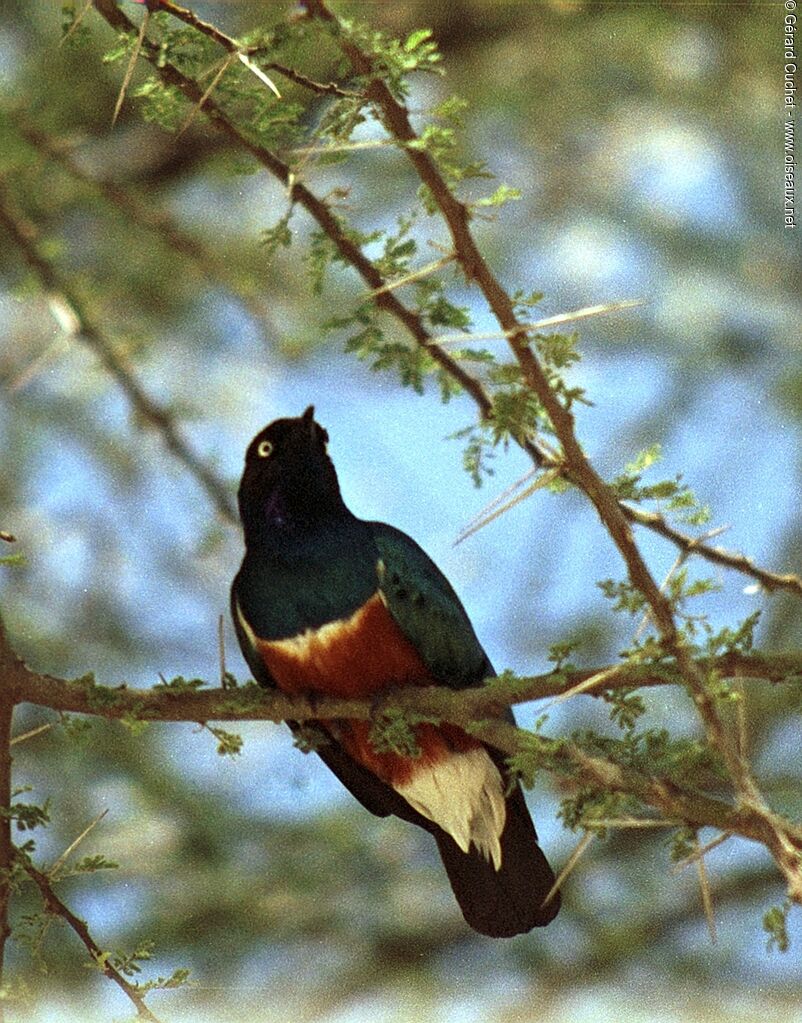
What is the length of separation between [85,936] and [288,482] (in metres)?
1.60

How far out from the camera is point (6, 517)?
6301 mm

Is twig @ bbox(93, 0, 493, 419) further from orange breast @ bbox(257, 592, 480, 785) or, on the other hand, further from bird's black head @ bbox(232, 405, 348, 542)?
bird's black head @ bbox(232, 405, 348, 542)

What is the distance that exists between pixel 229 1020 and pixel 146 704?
A: 9.46 ft

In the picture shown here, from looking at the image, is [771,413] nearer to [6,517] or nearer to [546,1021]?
[546,1021]

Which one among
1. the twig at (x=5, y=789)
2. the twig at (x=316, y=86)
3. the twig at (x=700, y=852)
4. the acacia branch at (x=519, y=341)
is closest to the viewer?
the twig at (x=700, y=852)

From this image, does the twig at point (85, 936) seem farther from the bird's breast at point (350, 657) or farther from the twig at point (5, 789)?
the bird's breast at point (350, 657)

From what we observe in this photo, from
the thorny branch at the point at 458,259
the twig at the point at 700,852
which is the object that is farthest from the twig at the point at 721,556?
the twig at the point at 700,852

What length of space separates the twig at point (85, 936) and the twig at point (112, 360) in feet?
4.95

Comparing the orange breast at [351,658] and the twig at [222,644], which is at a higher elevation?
the orange breast at [351,658]

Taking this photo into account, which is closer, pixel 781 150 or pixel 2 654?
pixel 2 654

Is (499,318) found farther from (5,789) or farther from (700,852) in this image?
(5,789)

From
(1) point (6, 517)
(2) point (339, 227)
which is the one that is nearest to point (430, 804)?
(2) point (339, 227)

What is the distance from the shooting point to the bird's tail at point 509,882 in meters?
3.61

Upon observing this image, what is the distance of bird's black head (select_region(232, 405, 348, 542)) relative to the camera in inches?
156
